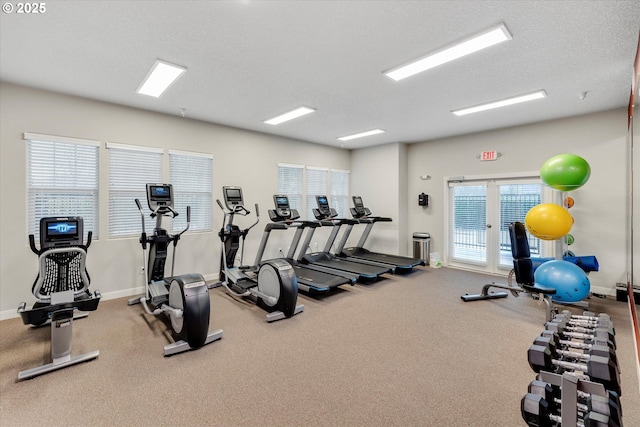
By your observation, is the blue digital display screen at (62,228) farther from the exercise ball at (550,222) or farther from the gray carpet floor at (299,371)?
the exercise ball at (550,222)

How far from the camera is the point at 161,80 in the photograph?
11.6 ft

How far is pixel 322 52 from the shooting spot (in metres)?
2.88

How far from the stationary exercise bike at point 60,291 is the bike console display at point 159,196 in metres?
0.93

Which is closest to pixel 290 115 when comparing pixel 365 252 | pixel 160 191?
pixel 160 191

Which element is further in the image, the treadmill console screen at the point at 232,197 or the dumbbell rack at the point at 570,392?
the treadmill console screen at the point at 232,197

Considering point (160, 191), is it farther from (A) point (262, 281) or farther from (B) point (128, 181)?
(A) point (262, 281)

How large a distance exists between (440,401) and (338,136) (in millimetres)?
5293

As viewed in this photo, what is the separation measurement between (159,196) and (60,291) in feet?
5.23

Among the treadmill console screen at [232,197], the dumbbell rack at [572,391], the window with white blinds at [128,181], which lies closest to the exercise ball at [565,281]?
the dumbbell rack at [572,391]

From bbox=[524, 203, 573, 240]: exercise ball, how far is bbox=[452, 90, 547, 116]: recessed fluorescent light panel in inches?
59.6

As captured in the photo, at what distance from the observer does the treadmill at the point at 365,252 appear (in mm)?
6035

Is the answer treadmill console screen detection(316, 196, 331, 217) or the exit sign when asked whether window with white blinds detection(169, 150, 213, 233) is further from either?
the exit sign

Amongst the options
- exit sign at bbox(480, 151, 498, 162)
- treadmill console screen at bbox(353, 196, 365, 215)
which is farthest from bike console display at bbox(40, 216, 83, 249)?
exit sign at bbox(480, 151, 498, 162)

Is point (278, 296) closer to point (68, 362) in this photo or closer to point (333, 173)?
point (68, 362)
